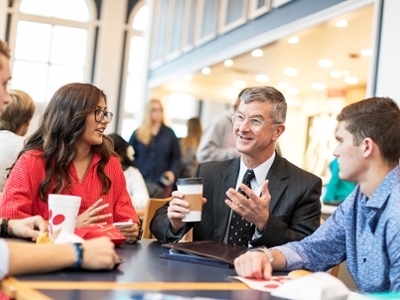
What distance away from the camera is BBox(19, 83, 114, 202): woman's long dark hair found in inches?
98.2

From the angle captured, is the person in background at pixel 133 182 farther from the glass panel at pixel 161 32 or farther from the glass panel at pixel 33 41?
the glass panel at pixel 33 41

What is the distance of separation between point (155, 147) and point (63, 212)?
5380 mm

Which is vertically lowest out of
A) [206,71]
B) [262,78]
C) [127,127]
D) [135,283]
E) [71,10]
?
[135,283]

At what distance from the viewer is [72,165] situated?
2553 mm

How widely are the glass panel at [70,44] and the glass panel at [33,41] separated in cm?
18

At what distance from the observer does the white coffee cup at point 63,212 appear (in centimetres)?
188

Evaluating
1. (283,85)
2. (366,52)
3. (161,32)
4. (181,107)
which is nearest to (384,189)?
(366,52)

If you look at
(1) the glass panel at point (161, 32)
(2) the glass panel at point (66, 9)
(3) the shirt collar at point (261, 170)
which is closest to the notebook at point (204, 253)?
(3) the shirt collar at point (261, 170)

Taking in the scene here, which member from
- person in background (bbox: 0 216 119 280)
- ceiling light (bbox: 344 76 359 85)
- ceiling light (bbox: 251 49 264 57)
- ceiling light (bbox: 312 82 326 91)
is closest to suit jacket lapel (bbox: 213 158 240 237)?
person in background (bbox: 0 216 119 280)

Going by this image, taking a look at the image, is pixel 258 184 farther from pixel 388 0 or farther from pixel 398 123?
pixel 388 0

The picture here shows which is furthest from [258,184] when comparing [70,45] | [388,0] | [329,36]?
[70,45]

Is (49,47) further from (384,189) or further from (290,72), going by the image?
(384,189)

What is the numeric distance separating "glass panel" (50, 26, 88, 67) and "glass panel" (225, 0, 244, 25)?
6.90 meters

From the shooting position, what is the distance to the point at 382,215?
76.7 inches
